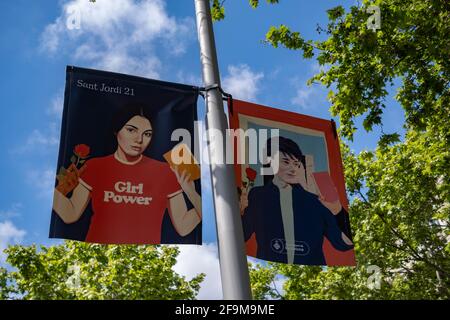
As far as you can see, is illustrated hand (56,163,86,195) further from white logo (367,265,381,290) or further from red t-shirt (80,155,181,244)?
white logo (367,265,381,290)

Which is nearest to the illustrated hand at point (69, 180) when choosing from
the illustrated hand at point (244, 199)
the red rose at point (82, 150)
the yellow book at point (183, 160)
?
the red rose at point (82, 150)

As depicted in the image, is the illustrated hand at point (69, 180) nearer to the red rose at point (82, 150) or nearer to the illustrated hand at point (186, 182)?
the red rose at point (82, 150)

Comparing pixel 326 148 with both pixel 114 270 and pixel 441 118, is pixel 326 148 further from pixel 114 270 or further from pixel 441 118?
pixel 114 270

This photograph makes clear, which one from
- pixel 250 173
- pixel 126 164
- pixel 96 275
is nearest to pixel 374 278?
pixel 96 275

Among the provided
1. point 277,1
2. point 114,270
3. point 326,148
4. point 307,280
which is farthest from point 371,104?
point 307,280

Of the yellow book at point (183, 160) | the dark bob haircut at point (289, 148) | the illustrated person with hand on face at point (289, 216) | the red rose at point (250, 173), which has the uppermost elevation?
the dark bob haircut at point (289, 148)

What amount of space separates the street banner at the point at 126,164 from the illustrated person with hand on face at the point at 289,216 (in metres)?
0.61

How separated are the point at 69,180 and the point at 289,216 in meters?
A: 2.31

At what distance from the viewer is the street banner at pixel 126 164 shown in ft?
15.2

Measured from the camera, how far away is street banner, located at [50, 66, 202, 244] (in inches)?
182

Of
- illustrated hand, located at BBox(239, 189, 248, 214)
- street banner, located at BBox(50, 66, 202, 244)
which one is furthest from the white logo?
street banner, located at BBox(50, 66, 202, 244)

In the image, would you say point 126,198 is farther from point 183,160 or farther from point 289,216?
point 289,216

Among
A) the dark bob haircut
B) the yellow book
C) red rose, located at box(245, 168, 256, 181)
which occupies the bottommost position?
red rose, located at box(245, 168, 256, 181)

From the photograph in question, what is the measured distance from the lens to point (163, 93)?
17.4 feet
